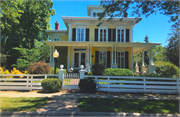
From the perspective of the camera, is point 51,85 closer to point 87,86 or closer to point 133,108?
point 87,86

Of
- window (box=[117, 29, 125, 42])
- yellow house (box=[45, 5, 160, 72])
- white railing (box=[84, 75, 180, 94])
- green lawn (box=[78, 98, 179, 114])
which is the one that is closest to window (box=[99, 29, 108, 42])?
yellow house (box=[45, 5, 160, 72])

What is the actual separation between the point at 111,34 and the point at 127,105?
526 inches

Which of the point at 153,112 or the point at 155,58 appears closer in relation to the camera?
the point at 153,112

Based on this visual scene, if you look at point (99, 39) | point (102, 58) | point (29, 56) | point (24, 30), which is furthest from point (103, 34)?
point (24, 30)

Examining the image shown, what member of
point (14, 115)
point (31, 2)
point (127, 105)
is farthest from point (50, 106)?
point (31, 2)

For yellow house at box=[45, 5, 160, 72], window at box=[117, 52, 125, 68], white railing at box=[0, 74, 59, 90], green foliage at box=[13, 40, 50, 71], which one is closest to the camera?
white railing at box=[0, 74, 59, 90]

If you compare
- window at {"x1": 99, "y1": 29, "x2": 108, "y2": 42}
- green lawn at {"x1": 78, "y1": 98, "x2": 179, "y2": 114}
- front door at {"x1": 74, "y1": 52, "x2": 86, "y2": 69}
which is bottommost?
green lawn at {"x1": 78, "y1": 98, "x2": 179, "y2": 114}

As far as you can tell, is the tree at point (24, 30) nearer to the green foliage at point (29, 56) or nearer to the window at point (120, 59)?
the green foliage at point (29, 56)

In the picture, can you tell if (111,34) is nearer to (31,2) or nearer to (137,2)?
(137,2)

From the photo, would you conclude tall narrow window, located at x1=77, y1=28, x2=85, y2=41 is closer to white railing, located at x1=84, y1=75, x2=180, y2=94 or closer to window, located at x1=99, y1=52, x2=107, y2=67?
window, located at x1=99, y1=52, x2=107, y2=67

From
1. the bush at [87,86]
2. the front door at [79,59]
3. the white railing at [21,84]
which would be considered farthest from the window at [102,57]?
the white railing at [21,84]

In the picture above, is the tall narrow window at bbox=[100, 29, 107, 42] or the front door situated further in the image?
the tall narrow window at bbox=[100, 29, 107, 42]

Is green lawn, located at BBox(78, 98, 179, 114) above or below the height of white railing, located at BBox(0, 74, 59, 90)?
below

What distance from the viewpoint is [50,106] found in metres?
5.11
